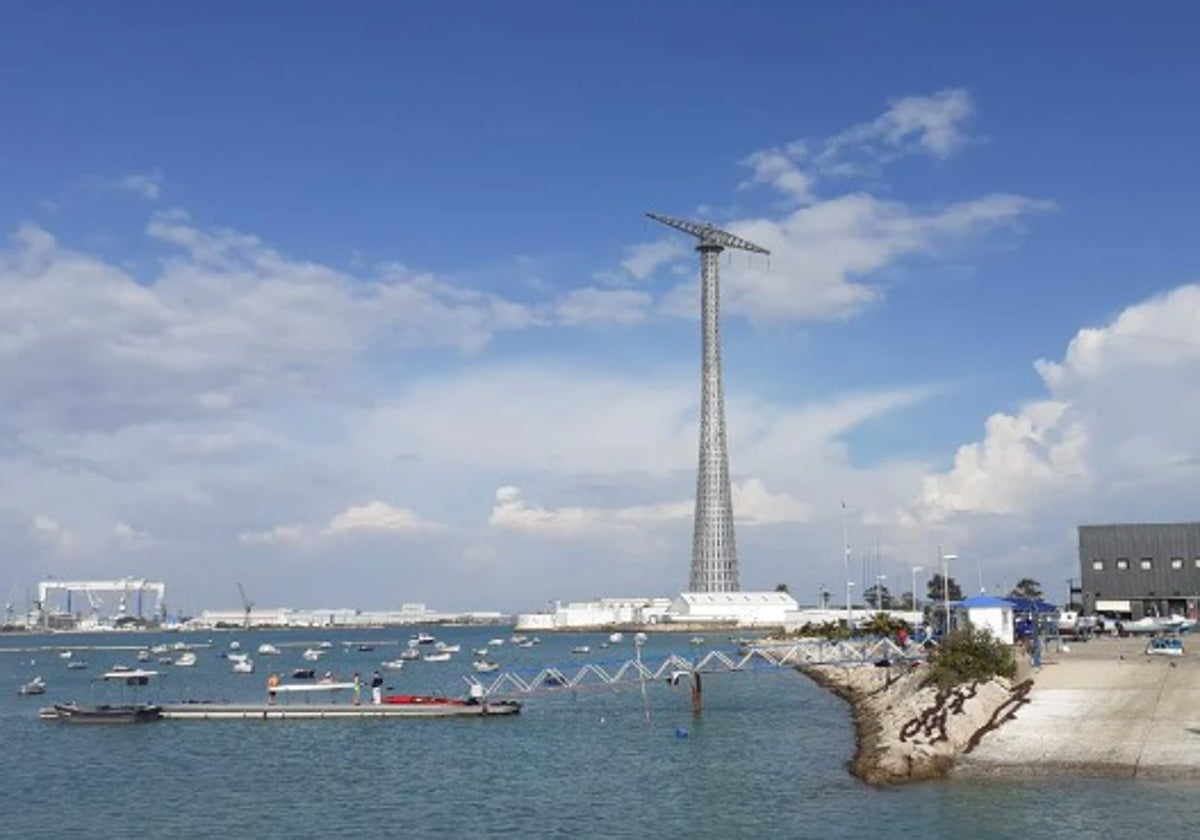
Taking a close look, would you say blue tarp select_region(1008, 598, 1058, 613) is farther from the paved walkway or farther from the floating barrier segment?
the paved walkway

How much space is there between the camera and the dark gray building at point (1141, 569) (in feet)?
379

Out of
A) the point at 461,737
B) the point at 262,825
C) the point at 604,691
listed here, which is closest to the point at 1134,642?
the point at 604,691

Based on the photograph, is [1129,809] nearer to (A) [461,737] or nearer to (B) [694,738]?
(B) [694,738]

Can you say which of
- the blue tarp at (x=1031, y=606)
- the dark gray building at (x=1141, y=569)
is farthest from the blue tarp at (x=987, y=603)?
the dark gray building at (x=1141, y=569)

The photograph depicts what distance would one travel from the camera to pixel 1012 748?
5062cm

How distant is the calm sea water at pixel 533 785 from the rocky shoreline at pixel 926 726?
1459mm

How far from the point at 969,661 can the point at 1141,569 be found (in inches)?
2498

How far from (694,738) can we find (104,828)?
31.5 meters

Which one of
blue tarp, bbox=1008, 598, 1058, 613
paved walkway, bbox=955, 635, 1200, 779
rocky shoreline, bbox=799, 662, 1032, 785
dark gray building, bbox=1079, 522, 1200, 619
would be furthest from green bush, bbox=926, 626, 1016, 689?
dark gray building, bbox=1079, 522, 1200, 619

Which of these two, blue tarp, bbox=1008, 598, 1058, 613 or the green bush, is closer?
the green bush

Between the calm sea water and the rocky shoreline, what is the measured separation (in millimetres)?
1459

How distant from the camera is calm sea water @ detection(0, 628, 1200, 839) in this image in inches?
1693

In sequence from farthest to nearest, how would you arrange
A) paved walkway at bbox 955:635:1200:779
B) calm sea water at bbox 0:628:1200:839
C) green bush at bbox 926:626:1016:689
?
green bush at bbox 926:626:1016:689
paved walkway at bbox 955:635:1200:779
calm sea water at bbox 0:628:1200:839

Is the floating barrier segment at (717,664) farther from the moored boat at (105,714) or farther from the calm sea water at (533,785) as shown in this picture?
the moored boat at (105,714)
